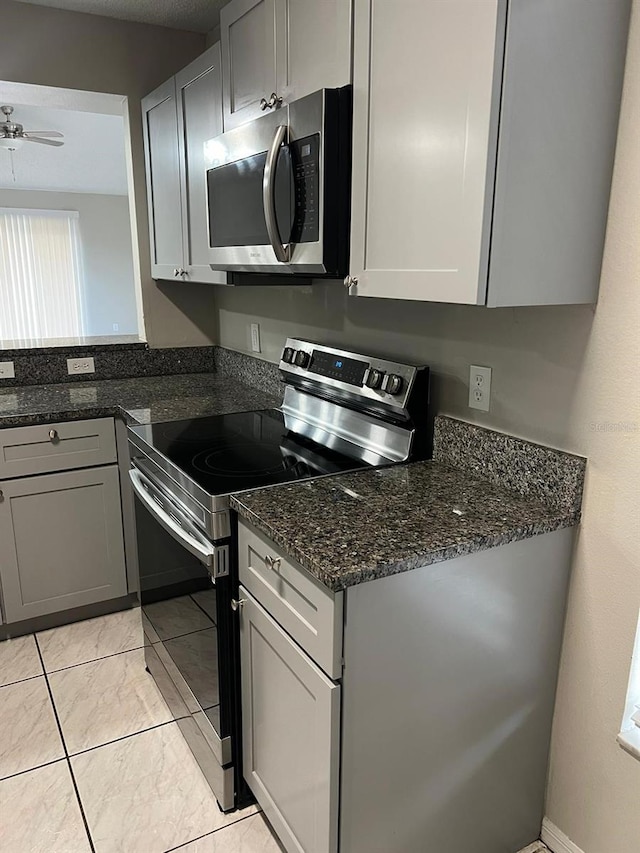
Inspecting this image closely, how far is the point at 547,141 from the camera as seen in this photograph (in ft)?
3.80

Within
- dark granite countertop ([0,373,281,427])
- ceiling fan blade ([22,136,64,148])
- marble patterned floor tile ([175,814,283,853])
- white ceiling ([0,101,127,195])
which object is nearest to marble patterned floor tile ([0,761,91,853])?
marble patterned floor tile ([175,814,283,853])

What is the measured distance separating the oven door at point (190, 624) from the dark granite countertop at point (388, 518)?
0.26m

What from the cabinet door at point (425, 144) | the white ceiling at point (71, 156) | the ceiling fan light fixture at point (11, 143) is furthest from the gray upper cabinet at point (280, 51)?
the ceiling fan light fixture at point (11, 143)

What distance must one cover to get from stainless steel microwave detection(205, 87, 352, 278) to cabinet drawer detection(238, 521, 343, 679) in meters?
0.68

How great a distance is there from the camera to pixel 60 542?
2443 mm

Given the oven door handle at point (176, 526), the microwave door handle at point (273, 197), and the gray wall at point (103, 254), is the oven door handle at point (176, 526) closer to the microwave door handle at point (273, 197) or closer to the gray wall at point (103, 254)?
the microwave door handle at point (273, 197)

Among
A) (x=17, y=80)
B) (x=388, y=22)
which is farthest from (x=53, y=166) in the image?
(x=388, y=22)

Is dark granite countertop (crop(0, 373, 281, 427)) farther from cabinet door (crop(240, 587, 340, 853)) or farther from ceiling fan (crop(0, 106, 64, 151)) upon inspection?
ceiling fan (crop(0, 106, 64, 151))

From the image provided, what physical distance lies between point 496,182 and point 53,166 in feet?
21.0

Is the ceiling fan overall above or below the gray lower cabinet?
above

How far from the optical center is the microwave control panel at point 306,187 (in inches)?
58.7

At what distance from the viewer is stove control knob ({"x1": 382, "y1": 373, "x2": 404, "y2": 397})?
1.71 metres

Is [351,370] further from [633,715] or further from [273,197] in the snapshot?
[633,715]

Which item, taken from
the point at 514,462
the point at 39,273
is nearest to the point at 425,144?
the point at 514,462
